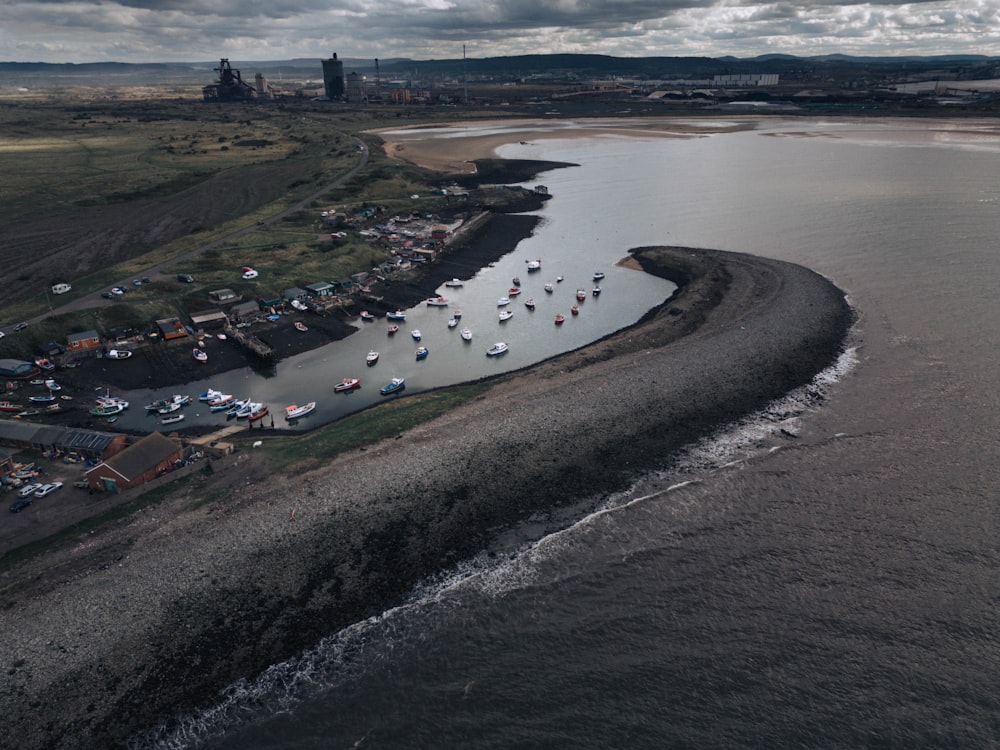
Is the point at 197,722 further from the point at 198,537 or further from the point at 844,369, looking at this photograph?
the point at 844,369

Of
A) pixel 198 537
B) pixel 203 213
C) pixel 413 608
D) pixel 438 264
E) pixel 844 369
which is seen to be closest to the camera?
pixel 413 608

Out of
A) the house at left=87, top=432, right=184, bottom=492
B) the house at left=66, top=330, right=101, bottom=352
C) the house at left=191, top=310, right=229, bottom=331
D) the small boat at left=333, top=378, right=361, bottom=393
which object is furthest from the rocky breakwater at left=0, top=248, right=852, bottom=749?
the house at left=191, top=310, right=229, bottom=331

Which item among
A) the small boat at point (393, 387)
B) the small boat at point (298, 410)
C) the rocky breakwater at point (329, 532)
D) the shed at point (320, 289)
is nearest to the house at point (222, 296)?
the shed at point (320, 289)

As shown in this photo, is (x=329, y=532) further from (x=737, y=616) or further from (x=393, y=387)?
(x=737, y=616)

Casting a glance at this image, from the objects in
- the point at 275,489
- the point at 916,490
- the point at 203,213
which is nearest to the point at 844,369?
the point at 916,490

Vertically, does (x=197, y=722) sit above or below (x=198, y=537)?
below

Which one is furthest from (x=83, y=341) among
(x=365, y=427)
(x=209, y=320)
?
(x=365, y=427)
